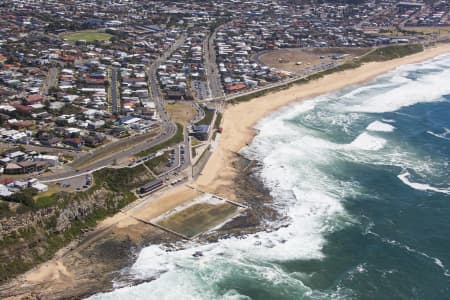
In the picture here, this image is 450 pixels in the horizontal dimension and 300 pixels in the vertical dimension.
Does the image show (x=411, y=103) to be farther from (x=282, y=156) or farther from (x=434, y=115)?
(x=282, y=156)

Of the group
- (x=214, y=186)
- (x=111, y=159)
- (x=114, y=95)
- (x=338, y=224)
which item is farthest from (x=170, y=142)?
(x=338, y=224)

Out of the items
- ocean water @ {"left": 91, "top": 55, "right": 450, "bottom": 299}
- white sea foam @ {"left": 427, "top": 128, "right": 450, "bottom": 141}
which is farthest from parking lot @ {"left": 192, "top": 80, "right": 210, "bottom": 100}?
white sea foam @ {"left": 427, "top": 128, "right": 450, "bottom": 141}

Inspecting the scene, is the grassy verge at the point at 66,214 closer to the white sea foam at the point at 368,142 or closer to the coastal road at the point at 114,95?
the coastal road at the point at 114,95

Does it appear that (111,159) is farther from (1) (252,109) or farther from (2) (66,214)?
(1) (252,109)

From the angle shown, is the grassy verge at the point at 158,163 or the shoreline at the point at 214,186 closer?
the shoreline at the point at 214,186

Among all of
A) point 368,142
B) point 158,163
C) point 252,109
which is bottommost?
point 368,142

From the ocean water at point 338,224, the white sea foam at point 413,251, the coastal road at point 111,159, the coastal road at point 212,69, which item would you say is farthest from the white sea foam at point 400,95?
the white sea foam at point 413,251

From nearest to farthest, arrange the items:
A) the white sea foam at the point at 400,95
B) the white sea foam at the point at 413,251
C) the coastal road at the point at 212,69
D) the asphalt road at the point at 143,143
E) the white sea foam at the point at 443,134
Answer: the white sea foam at the point at 413,251 < the asphalt road at the point at 143,143 < the white sea foam at the point at 443,134 < the white sea foam at the point at 400,95 < the coastal road at the point at 212,69
